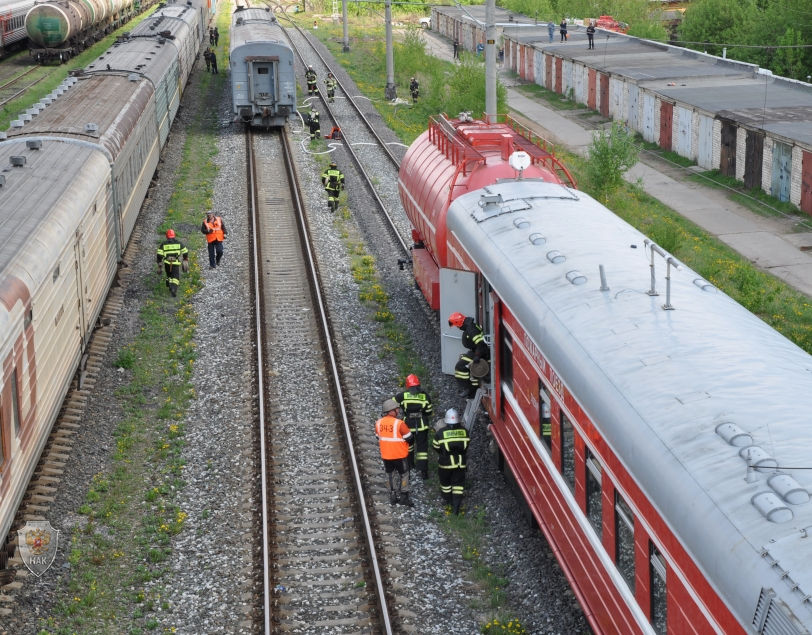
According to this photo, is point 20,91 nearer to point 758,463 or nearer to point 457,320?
point 457,320

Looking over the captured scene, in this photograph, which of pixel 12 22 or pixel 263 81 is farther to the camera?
pixel 12 22

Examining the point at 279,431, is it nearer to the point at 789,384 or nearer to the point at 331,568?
the point at 331,568

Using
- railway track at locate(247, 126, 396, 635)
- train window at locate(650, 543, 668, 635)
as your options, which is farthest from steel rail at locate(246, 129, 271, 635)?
train window at locate(650, 543, 668, 635)

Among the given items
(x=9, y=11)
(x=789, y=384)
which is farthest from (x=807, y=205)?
(x=9, y=11)

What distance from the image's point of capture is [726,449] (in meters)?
5.91

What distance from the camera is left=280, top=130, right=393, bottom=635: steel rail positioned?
32.5 feet

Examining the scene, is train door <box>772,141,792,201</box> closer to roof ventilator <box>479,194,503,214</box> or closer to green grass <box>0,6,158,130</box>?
roof ventilator <box>479,194,503,214</box>

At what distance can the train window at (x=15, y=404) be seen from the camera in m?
→ 10.1

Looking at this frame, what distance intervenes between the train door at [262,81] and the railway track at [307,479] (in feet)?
46.9

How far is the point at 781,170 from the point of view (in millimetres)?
26969

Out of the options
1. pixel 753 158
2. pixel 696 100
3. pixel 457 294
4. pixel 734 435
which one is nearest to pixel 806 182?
pixel 753 158

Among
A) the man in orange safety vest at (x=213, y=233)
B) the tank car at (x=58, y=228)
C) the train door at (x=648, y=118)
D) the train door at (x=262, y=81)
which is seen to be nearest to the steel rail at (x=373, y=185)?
the train door at (x=262, y=81)

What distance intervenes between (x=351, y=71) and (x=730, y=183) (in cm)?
2575

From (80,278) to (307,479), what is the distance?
4870 mm
